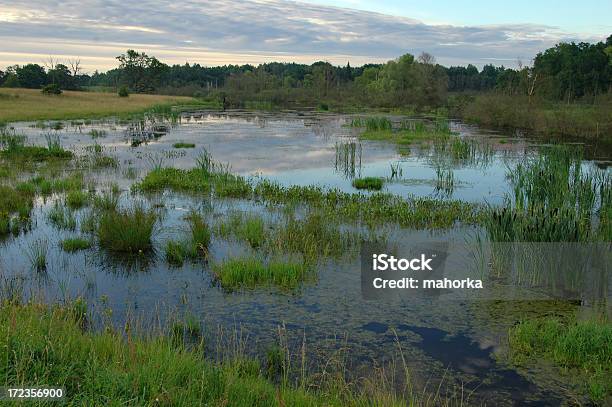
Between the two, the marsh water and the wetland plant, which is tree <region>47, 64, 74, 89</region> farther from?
the wetland plant

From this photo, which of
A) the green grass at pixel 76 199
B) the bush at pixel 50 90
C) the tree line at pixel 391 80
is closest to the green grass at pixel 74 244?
the green grass at pixel 76 199

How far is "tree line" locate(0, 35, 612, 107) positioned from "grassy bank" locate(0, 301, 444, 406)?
139 feet

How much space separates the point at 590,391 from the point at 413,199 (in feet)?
31.5

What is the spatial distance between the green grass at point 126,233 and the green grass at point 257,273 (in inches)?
91.5

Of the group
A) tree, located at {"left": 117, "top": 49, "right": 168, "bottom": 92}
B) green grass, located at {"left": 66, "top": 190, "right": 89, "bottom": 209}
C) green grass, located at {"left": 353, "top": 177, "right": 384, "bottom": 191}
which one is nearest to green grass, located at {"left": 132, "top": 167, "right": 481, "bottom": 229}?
green grass, located at {"left": 353, "top": 177, "right": 384, "bottom": 191}

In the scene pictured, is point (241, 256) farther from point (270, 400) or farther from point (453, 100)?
point (453, 100)

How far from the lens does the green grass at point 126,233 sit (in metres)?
11.2

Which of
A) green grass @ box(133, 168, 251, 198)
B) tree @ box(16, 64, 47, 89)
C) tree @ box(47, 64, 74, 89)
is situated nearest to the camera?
green grass @ box(133, 168, 251, 198)

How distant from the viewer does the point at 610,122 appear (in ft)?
107

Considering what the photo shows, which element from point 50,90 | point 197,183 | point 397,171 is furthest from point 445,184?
point 50,90

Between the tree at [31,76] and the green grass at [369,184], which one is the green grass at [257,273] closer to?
the green grass at [369,184]

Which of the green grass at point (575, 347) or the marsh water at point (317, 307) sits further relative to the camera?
the marsh water at point (317, 307)

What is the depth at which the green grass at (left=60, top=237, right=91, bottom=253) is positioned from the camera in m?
11.1

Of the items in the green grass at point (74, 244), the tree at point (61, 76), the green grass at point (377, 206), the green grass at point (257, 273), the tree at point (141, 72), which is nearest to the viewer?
the green grass at point (257, 273)
